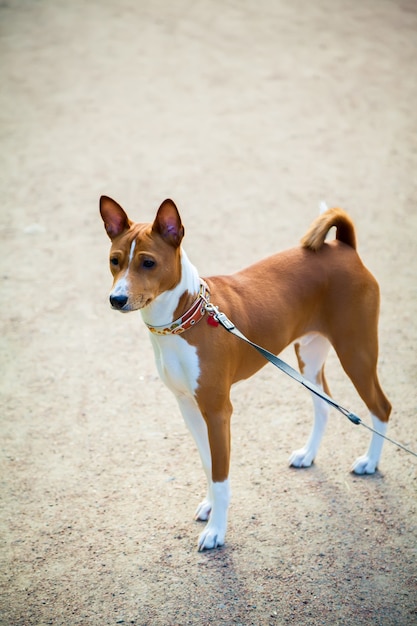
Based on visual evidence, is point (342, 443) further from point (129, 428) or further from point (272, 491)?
point (129, 428)

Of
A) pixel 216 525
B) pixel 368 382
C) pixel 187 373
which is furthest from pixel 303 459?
pixel 187 373

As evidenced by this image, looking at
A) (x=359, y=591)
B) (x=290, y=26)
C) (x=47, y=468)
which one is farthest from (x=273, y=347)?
(x=290, y=26)

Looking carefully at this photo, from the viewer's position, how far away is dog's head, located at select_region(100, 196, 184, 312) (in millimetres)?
2762

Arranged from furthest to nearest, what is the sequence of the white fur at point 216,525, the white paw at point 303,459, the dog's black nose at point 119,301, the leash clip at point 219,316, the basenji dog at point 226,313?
1. the white paw at point 303,459
2. the white fur at point 216,525
3. the leash clip at point 219,316
4. the basenji dog at point 226,313
5. the dog's black nose at point 119,301

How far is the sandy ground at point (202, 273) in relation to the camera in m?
3.11

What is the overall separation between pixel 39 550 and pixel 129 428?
99cm

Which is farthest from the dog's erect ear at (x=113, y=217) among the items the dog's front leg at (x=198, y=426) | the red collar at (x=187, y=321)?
the dog's front leg at (x=198, y=426)

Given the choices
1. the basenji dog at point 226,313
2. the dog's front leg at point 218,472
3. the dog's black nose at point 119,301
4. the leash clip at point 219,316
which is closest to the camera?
the dog's black nose at point 119,301

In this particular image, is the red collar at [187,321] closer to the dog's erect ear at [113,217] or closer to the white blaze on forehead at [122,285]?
the white blaze on forehead at [122,285]

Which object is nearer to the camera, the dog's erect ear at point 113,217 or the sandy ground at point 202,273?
the dog's erect ear at point 113,217

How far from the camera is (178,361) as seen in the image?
305 cm

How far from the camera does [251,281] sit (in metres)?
3.30

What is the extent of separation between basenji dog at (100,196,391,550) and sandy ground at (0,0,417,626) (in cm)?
29

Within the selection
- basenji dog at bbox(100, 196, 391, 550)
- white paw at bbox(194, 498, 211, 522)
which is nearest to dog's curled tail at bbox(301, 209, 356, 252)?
basenji dog at bbox(100, 196, 391, 550)
